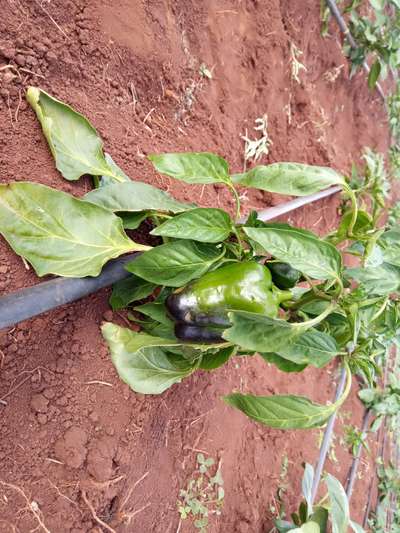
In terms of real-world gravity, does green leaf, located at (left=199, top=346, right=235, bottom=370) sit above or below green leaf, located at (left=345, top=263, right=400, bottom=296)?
below

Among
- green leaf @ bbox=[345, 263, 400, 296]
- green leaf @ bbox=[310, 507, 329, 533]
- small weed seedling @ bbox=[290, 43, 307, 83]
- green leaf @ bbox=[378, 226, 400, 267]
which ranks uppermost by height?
small weed seedling @ bbox=[290, 43, 307, 83]

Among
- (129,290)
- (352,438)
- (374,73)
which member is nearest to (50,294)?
(129,290)

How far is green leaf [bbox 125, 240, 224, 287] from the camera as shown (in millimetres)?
1126

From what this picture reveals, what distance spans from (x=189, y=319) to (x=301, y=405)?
0.37 meters

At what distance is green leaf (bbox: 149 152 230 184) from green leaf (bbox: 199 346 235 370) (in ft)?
1.57

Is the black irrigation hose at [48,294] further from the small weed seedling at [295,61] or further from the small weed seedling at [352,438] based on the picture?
the small weed seedling at [352,438]

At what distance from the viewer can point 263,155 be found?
2.14 metres

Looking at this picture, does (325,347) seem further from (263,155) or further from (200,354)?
(263,155)

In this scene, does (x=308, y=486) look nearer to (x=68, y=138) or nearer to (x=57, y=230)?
(x=57, y=230)

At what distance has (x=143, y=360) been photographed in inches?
48.1

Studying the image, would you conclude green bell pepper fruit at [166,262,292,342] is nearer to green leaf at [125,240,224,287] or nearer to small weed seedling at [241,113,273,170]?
green leaf at [125,240,224,287]

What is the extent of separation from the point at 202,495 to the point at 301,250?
Result: 38.6 inches

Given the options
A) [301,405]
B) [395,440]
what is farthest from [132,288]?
[395,440]

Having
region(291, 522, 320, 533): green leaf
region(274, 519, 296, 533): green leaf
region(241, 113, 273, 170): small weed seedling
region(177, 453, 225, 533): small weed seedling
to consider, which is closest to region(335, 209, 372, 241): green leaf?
region(241, 113, 273, 170): small weed seedling
